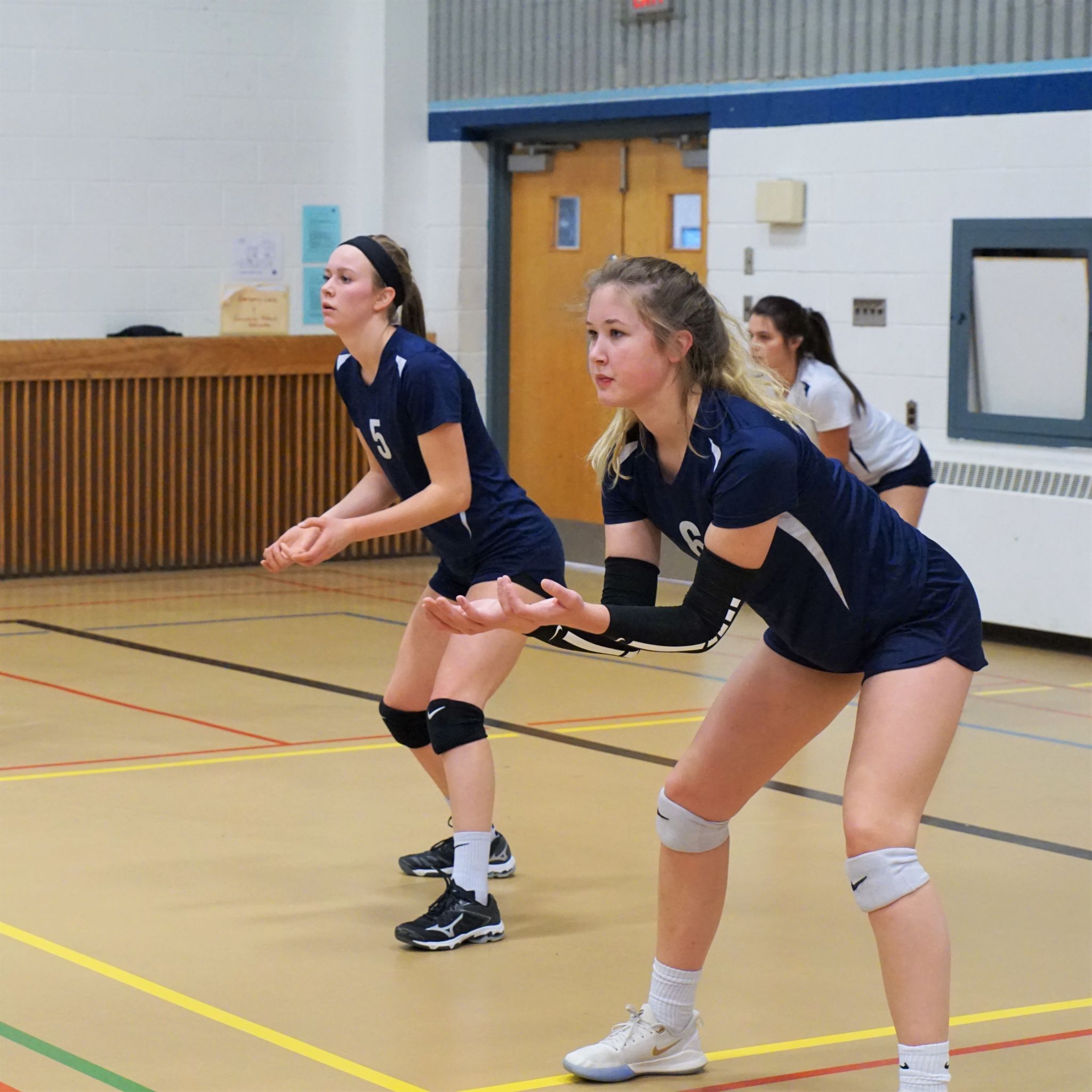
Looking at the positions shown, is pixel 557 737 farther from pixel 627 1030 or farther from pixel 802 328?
pixel 627 1030

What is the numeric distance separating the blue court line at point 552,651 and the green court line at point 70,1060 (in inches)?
127

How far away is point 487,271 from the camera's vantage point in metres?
11.3

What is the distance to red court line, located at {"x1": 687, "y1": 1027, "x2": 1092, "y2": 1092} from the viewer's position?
3.21 m

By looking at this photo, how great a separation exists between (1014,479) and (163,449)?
4586 millimetres

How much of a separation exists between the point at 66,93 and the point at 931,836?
6.92 m

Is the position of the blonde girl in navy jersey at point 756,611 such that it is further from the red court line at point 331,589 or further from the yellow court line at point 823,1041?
the red court line at point 331,589

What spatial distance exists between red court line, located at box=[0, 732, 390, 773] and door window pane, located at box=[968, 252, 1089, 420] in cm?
349

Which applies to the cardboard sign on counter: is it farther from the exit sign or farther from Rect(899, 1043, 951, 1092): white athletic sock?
Rect(899, 1043, 951, 1092): white athletic sock

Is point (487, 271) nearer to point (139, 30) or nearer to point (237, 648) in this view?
point (139, 30)

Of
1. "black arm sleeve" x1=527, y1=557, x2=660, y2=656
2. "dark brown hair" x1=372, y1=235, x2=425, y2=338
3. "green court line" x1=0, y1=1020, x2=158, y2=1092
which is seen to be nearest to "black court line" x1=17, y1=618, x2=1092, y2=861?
"dark brown hair" x1=372, y1=235, x2=425, y2=338

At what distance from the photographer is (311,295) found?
10.9 meters

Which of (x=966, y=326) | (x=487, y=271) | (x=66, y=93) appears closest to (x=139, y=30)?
(x=66, y=93)

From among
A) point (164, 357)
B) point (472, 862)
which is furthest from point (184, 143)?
point (472, 862)

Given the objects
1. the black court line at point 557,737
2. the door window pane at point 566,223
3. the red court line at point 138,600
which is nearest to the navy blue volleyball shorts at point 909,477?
the black court line at point 557,737
